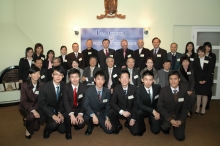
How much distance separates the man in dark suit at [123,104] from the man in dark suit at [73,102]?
533 mm

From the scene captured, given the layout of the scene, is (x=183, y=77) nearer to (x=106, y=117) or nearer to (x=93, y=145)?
(x=106, y=117)

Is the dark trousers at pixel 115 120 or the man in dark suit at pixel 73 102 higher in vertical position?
the man in dark suit at pixel 73 102

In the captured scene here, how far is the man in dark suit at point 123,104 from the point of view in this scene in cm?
285

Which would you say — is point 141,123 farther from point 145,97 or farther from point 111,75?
→ point 111,75

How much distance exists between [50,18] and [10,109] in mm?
2902

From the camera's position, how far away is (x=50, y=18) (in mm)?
5328

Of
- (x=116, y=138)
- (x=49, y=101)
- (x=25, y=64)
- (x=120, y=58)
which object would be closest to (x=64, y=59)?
(x=25, y=64)

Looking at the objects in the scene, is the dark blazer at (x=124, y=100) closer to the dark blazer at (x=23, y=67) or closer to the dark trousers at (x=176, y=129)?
the dark trousers at (x=176, y=129)

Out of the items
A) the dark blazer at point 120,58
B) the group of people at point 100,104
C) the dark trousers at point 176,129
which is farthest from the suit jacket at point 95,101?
the dark blazer at point 120,58

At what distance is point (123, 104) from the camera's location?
300 centimetres

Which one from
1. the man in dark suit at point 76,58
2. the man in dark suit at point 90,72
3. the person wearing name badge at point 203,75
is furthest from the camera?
the man in dark suit at point 76,58

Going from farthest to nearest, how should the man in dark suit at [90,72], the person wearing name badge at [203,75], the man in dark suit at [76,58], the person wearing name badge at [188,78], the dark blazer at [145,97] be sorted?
1. the man in dark suit at [76,58]
2. the man in dark suit at [90,72]
3. the person wearing name badge at [203,75]
4. the person wearing name badge at [188,78]
5. the dark blazer at [145,97]

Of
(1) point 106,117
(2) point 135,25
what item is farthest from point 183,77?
(2) point 135,25

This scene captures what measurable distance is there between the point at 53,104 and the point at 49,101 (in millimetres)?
87
